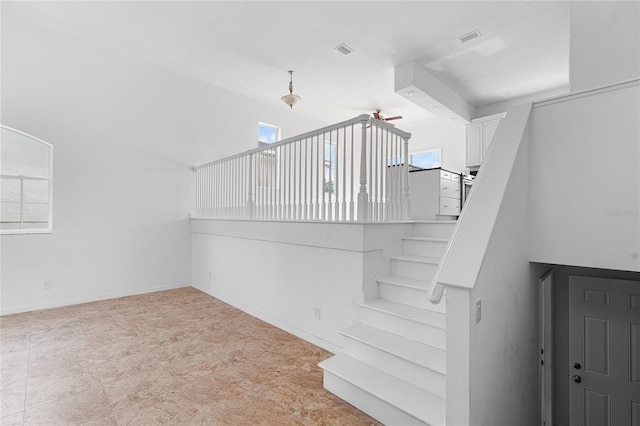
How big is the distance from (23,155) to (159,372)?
378cm

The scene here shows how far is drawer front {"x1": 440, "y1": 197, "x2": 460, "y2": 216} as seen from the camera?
207 inches

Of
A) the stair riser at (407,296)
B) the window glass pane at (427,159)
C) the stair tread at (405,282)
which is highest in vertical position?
the window glass pane at (427,159)

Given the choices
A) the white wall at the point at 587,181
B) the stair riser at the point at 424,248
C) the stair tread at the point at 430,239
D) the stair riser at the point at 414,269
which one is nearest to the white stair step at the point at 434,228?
the stair tread at the point at 430,239

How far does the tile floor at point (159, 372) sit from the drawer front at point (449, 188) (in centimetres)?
350

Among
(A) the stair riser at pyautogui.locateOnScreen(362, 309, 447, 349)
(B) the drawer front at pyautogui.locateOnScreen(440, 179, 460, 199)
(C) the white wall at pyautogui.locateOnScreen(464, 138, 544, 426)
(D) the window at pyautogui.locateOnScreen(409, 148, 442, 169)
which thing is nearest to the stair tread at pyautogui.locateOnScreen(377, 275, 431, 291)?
(A) the stair riser at pyautogui.locateOnScreen(362, 309, 447, 349)

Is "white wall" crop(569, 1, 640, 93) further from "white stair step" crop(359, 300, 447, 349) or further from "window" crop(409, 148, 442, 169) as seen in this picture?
"window" crop(409, 148, 442, 169)

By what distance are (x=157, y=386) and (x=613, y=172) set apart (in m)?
3.62

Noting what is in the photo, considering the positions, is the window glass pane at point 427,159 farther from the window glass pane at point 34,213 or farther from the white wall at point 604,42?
the window glass pane at point 34,213

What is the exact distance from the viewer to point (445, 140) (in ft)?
25.2

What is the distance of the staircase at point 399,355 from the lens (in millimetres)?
1966

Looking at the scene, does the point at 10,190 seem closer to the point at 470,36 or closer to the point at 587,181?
the point at 587,181

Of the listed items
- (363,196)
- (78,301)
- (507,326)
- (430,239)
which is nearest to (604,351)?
(507,326)

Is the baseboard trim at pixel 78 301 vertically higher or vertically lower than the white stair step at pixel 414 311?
lower

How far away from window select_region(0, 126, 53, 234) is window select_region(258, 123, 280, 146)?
3728 millimetres
